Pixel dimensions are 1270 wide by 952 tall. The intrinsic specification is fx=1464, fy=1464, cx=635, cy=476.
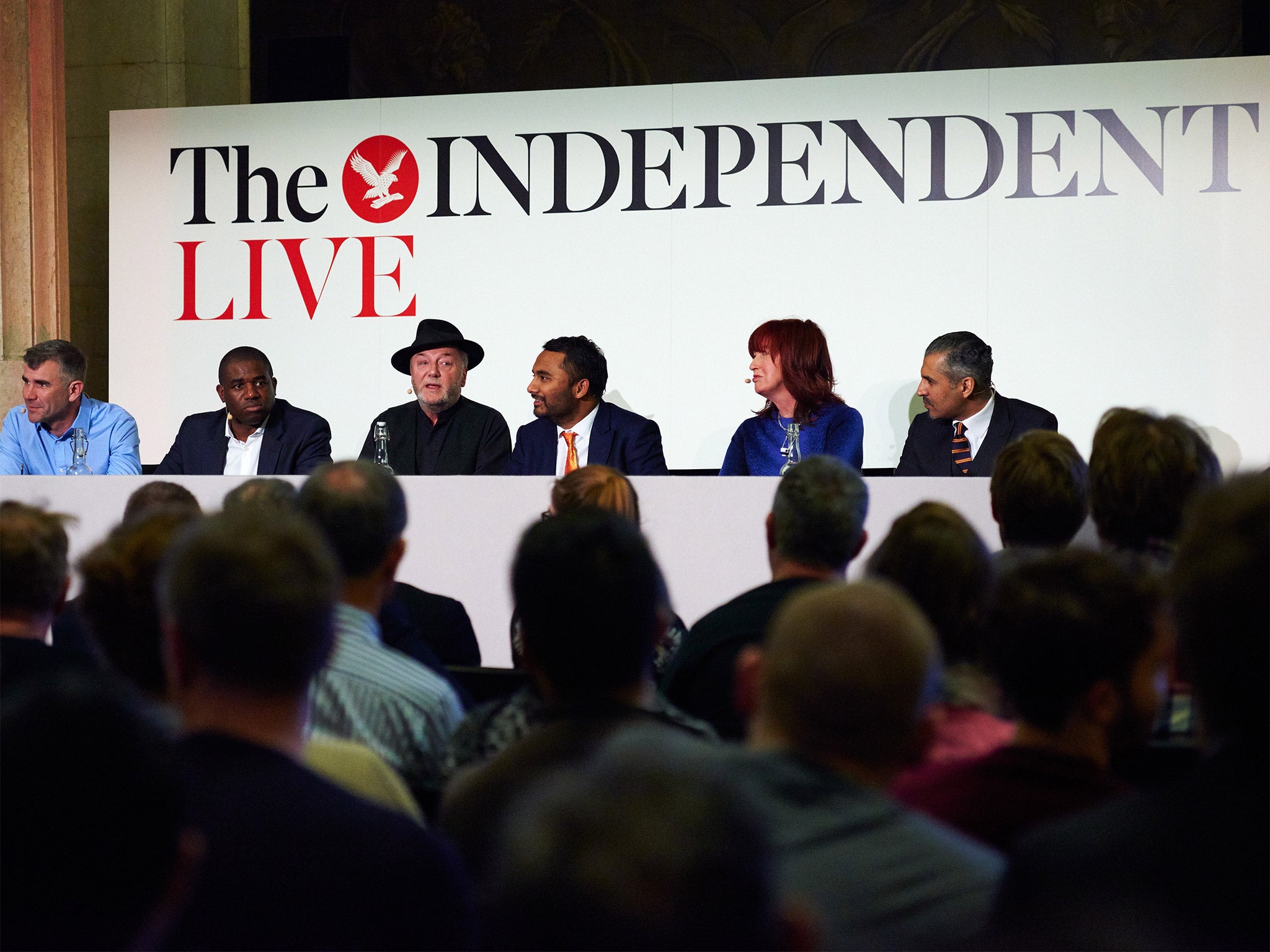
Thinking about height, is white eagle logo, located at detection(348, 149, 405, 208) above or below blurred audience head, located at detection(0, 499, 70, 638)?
above

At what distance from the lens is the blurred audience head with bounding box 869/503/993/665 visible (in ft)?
5.36

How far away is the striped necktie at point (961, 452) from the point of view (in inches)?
190

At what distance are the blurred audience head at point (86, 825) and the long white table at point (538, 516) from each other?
2763 millimetres

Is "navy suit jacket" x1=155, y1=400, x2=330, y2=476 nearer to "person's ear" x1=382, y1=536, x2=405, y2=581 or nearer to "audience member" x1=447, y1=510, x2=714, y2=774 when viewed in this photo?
"person's ear" x1=382, y1=536, x2=405, y2=581

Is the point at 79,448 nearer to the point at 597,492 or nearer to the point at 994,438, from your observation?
the point at 597,492

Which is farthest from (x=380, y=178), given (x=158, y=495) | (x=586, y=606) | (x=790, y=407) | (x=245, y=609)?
(x=245, y=609)

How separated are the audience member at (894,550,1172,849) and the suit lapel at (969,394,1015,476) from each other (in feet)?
11.6

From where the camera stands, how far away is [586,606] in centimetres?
140

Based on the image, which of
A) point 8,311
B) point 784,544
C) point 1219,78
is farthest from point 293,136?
point 784,544

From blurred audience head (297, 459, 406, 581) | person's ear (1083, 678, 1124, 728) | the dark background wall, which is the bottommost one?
person's ear (1083, 678, 1124, 728)

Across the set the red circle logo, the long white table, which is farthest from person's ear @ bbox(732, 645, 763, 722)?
the red circle logo

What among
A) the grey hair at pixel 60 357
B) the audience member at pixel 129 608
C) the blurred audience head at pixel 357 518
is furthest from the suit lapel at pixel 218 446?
the audience member at pixel 129 608

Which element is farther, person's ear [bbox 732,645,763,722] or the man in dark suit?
the man in dark suit

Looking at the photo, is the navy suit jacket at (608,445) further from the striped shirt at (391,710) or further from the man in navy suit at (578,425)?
the striped shirt at (391,710)
